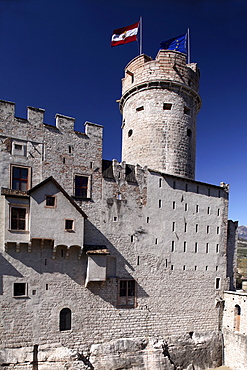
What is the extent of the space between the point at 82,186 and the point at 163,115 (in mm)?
10541

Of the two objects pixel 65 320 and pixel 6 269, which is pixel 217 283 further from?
pixel 6 269

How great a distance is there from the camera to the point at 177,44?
26.2 m

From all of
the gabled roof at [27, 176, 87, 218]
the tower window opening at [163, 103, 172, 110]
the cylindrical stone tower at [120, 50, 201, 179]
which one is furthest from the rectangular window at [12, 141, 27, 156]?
the tower window opening at [163, 103, 172, 110]

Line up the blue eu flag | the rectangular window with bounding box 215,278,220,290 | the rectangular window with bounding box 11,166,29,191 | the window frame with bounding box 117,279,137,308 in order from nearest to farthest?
the rectangular window with bounding box 11,166,29,191 → the window frame with bounding box 117,279,137,308 → the rectangular window with bounding box 215,278,220,290 → the blue eu flag

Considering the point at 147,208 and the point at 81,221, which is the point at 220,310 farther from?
the point at 81,221

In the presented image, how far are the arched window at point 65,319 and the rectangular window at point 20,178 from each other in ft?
26.6

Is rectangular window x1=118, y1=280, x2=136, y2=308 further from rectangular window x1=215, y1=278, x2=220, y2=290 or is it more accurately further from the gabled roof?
rectangular window x1=215, y1=278, x2=220, y2=290

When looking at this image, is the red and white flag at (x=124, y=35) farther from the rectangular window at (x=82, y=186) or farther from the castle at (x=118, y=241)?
the rectangular window at (x=82, y=186)

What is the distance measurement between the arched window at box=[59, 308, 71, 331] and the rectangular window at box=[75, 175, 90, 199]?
24.1 feet

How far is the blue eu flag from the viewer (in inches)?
1022

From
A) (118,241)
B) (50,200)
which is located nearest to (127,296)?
(118,241)

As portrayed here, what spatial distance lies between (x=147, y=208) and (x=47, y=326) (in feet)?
33.7

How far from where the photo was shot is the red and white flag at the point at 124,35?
72.6 ft

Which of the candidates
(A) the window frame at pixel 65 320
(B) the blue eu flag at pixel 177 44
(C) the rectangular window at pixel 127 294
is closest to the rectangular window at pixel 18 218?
(A) the window frame at pixel 65 320
